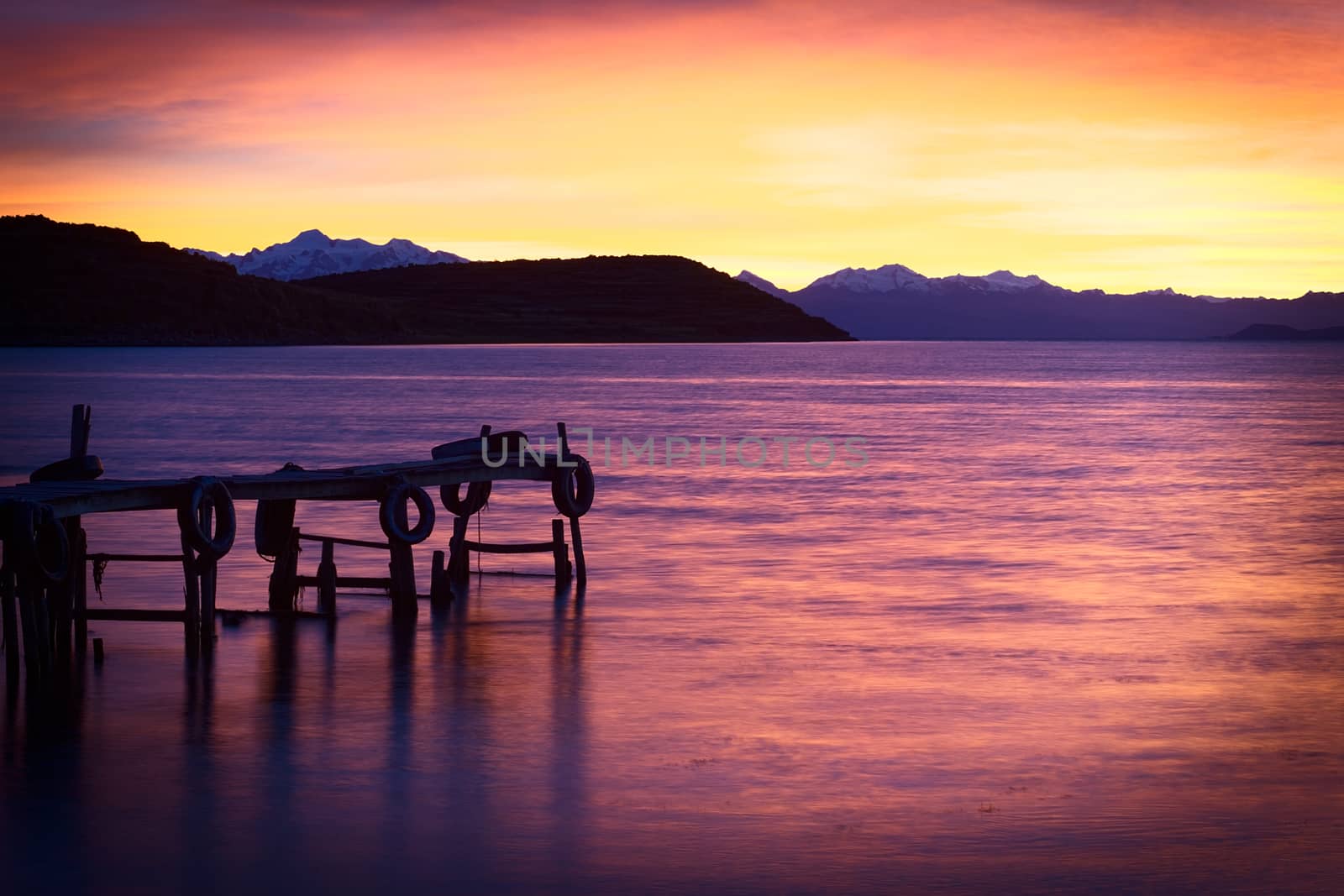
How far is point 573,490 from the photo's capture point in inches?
913

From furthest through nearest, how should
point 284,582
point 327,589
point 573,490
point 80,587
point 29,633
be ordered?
point 573,490 < point 284,582 < point 327,589 < point 80,587 < point 29,633

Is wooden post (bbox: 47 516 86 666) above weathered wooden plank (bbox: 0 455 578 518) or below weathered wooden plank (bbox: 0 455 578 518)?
below

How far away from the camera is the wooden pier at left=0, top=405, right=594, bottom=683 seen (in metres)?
15.7

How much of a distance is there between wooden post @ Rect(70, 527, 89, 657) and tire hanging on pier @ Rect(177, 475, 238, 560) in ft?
3.92

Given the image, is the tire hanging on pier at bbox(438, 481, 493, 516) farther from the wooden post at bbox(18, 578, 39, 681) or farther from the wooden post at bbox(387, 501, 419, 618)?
the wooden post at bbox(18, 578, 39, 681)

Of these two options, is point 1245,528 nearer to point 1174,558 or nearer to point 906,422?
point 1174,558

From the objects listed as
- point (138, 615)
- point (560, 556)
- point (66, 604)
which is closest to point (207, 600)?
point (138, 615)

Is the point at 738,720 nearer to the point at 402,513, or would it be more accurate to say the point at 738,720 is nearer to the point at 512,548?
the point at 402,513

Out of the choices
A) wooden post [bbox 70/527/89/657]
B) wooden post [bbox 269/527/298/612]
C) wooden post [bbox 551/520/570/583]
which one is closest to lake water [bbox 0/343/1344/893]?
wooden post [bbox 551/520/570/583]

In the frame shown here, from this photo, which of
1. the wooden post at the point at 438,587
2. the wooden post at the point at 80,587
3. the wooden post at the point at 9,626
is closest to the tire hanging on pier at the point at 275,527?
the wooden post at the point at 438,587

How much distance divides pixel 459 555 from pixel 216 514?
226 inches

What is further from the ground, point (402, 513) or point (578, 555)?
point (402, 513)

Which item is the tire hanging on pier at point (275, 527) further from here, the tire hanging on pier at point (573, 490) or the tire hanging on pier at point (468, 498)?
the tire hanging on pier at point (573, 490)

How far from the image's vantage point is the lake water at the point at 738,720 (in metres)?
11.0
